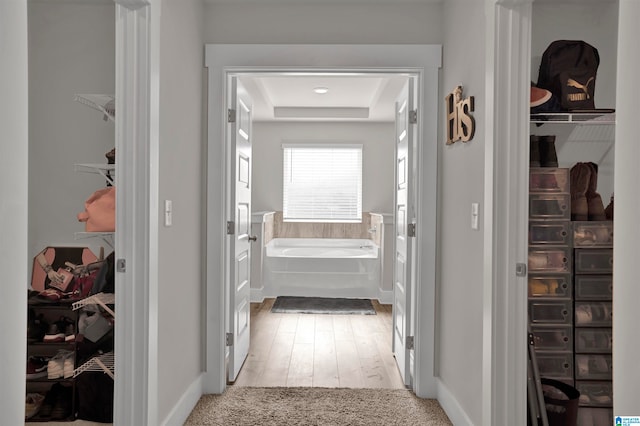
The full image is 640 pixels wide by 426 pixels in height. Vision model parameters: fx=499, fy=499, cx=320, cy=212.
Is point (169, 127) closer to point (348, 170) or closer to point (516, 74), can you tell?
point (516, 74)

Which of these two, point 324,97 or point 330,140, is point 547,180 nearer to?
point 324,97

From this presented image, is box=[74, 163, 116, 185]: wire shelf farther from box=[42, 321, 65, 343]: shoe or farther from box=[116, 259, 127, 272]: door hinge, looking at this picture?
box=[42, 321, 65, 343]: shoe

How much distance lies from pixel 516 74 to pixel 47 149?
8.33 ft

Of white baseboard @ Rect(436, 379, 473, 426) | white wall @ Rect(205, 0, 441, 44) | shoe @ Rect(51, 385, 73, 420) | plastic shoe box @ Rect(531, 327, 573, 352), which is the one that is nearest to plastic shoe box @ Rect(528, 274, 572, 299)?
plastic shoe box @ Rect(531, 327, 573, 352)

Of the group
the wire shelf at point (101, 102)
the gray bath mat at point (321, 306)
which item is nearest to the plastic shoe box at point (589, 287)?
the wire shelf at point (101, 102)

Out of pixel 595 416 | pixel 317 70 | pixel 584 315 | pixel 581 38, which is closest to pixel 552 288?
pixel 584 315

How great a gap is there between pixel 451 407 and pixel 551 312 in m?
0.81

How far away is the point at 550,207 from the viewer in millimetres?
2295

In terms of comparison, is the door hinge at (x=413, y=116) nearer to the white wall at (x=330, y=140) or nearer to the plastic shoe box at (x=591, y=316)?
the plastic shoe box at (x=591, y=316)

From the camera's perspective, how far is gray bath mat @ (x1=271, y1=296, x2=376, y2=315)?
5.41m

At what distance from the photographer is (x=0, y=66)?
3.19ft

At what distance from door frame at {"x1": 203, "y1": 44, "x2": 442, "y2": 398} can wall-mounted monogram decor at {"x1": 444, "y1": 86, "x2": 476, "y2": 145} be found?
244 mm

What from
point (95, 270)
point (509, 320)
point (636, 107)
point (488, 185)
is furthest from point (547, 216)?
point (95, 270)

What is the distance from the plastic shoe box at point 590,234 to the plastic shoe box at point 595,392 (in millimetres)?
648
